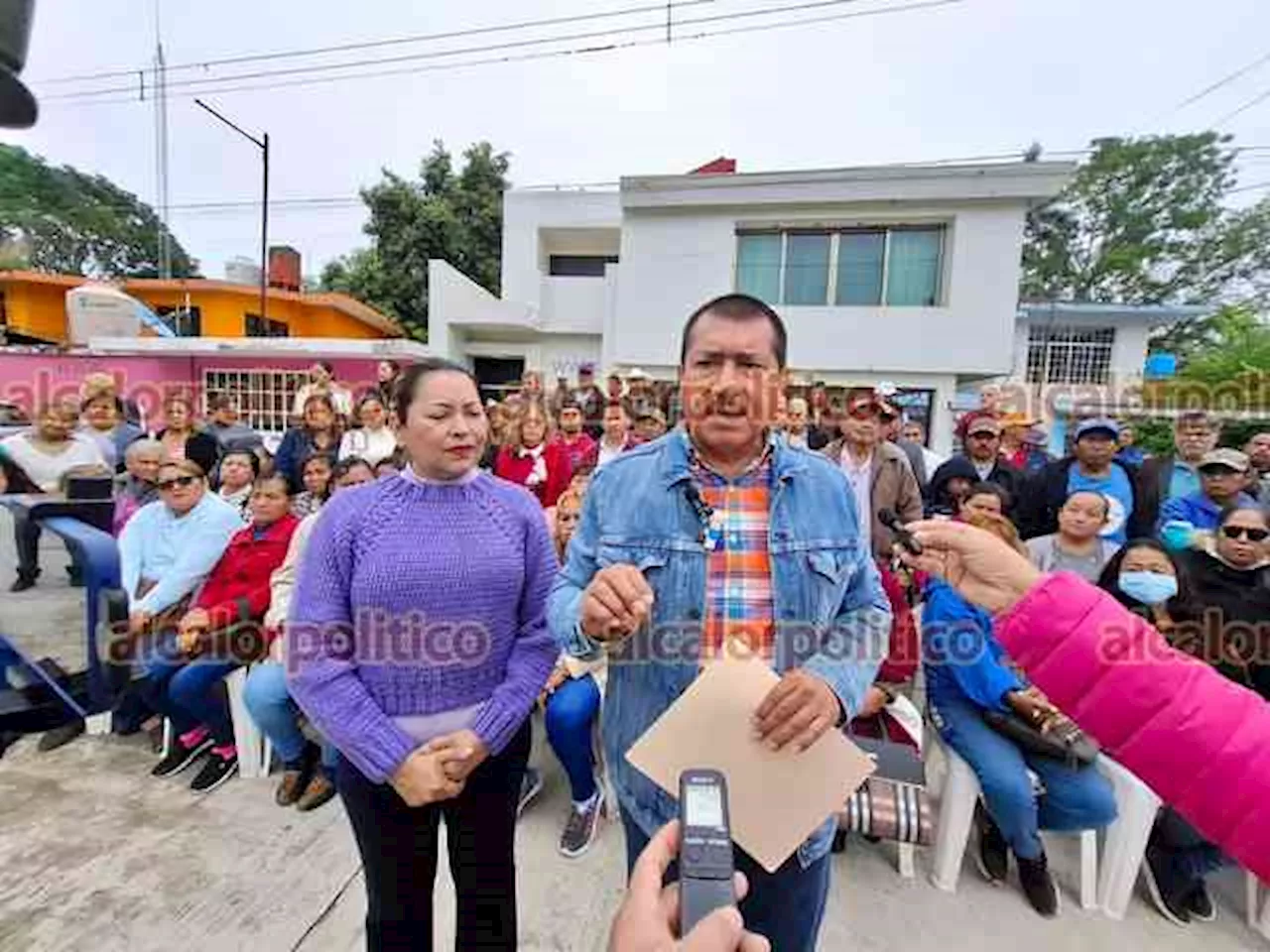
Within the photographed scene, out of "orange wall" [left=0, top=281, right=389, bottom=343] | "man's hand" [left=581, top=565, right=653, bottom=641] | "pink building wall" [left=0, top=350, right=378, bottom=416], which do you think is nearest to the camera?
"man's hand" [left=581, top=565, right=653, bottom=641]

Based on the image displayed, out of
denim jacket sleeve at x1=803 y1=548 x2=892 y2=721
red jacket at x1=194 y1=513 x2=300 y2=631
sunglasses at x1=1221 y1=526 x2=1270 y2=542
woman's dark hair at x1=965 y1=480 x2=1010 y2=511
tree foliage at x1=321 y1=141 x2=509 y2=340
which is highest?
tree foliage at x1=321 y1=141 x2=509 y2=340

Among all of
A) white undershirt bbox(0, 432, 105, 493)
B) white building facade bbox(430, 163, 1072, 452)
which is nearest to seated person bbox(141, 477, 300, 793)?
white undershirt bbox(0, 432, 105, 493)

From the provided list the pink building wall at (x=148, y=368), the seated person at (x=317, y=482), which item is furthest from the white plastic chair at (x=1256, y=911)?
the pink building wall at (x=148, y=368)

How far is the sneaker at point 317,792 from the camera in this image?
2582 mm

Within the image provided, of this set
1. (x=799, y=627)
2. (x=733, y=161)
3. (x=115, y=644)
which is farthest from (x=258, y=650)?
(x=733, y=161)

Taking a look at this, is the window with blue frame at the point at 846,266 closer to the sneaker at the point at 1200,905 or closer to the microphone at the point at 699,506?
the sneaker at the point at 1200,905

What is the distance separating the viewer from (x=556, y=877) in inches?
88.6

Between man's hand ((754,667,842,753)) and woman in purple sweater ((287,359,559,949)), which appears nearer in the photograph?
man's hand ((754,667,842,753))

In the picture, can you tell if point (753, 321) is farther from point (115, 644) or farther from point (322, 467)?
point (322, 467)

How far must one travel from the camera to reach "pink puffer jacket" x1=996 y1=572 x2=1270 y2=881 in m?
0.76

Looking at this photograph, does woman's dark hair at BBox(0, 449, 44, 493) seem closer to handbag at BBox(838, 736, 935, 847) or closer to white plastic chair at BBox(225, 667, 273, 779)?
white plastic chair at BBox(225, 667, 273, 779)

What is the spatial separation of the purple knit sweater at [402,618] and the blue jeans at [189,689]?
66.2 inches

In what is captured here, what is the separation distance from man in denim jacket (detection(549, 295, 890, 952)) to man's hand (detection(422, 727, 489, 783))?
37cm

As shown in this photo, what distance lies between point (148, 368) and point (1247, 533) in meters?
14.3
